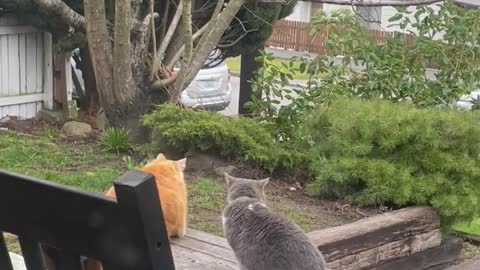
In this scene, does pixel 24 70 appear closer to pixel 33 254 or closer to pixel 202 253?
pixel 202 253

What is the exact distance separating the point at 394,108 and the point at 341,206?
869 millimetres

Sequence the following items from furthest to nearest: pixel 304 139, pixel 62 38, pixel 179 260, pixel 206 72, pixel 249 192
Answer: pixel 206 72 → pixel 62 38 → pixel 304 139 → pixel 179 260 → pixel 249 192

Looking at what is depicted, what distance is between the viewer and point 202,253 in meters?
4.36

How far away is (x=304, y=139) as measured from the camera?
6758mm

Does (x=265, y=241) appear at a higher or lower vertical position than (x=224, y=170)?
higher

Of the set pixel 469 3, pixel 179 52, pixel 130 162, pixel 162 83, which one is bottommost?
pixel 130 162

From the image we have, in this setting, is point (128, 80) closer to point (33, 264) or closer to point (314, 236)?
point (314, 236)

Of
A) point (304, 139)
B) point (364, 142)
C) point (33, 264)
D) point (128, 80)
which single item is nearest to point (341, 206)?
point (364, 142)

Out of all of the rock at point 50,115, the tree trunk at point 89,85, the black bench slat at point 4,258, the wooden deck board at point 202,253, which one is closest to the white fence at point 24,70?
the rock at point 50,115

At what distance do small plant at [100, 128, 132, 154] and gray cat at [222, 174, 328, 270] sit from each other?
3.80 metres

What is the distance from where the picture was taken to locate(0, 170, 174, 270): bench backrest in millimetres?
1395

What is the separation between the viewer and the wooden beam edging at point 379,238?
481 centimetres

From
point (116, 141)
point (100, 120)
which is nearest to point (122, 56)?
point (116, 141)

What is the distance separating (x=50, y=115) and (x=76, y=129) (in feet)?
3.73
